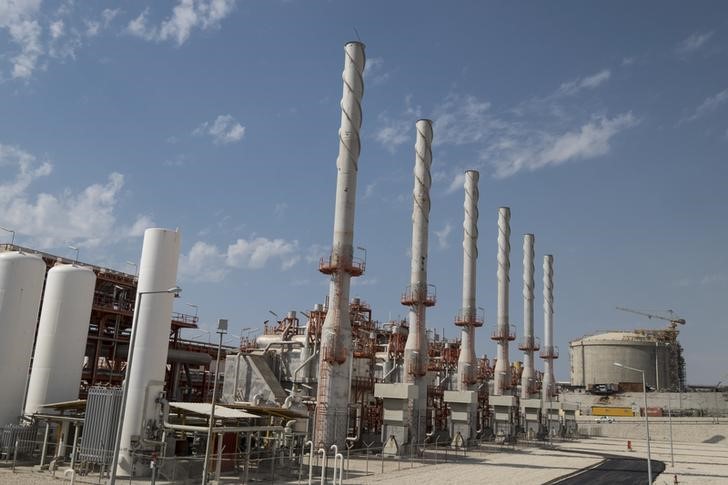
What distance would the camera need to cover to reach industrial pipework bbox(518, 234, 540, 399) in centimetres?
8525

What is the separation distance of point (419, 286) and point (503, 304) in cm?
2556

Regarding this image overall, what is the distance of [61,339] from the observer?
36375mm

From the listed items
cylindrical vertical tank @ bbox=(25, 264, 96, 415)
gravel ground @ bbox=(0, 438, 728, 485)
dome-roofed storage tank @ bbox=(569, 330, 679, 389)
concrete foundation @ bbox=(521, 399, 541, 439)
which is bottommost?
gravel ground @ bbox=(0, 438, 728, 485)

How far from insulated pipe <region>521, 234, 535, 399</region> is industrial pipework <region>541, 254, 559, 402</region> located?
566cm

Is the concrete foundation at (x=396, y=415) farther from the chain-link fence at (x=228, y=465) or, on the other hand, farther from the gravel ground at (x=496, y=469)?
the gravel ground at (x=496, y=469)

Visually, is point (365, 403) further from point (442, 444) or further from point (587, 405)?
point (587, 405)

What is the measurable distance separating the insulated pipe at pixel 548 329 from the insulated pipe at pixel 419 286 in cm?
4133

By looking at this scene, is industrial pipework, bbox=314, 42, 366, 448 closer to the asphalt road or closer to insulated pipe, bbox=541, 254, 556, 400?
the asphalt road

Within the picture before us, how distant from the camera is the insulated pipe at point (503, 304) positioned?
74812 mm

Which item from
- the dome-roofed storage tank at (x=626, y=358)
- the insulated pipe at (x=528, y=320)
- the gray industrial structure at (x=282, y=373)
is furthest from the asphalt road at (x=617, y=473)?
the dome-roofed storage tank at (x=626, y=358)

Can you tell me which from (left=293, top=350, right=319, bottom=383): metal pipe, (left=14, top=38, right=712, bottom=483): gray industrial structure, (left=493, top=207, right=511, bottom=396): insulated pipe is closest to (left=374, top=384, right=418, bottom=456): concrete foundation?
(left=14, top=38, right=712, bottom=483): gray industrial structure

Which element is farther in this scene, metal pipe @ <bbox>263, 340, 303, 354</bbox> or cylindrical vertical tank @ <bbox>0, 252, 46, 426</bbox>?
metal pipe @ <bbox>263, 340, 303, 354</bbox>

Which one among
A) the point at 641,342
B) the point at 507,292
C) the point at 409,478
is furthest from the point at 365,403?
the point at 641,342

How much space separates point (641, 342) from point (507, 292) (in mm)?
55178
